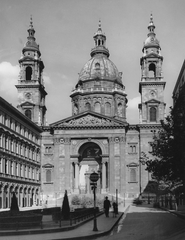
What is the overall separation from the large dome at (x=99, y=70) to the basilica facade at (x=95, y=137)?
11273mm

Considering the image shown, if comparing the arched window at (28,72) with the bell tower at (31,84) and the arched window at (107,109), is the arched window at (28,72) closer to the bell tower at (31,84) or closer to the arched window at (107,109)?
the bell tower at (31,84)

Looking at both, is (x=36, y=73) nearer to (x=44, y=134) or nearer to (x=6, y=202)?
(x=44, y=134)

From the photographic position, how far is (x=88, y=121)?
78.8 meters

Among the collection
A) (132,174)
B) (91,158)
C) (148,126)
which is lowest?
(132,174)

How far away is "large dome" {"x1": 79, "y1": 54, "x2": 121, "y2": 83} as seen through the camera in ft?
303

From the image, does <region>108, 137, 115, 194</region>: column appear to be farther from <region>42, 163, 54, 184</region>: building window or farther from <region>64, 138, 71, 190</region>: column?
<region>42, 163, 54, 184</region>: building window

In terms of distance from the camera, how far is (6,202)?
5666cm

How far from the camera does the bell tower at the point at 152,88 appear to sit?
80.8 meters

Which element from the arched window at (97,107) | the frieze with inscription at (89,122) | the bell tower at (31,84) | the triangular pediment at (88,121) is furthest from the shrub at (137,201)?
the bell tower at (31,84)

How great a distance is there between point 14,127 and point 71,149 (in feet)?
62.5

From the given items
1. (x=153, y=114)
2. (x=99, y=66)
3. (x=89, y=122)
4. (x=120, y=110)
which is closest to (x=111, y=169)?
(x=89, y=122)

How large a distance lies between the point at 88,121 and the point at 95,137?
3318 mm

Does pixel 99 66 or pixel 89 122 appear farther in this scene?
pixel 99 66

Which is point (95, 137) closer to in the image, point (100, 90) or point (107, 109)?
point (107, 109)
